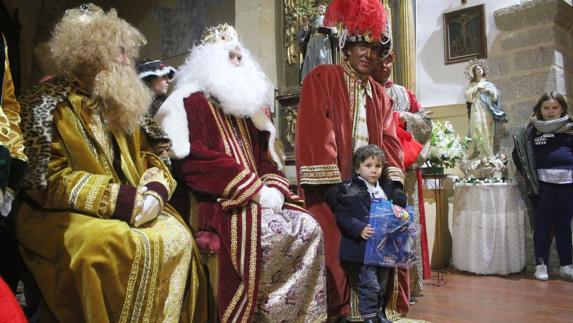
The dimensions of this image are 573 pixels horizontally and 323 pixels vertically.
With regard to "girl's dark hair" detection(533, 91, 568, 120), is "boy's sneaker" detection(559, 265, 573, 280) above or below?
below

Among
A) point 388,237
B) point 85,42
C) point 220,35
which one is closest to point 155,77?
point 220,35

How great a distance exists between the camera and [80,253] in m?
1.74

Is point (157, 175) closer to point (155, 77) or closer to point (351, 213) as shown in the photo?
point (351, 213)

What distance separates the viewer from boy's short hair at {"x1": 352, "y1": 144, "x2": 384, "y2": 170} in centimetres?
261

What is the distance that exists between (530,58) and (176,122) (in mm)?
4141

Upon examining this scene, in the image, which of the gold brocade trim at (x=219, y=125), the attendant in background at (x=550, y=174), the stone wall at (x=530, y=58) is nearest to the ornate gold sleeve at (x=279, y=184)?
the gold brocade trim at (x=219, y=125)

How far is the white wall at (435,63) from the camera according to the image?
6.45 metres

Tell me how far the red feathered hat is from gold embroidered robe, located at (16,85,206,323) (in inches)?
55.3

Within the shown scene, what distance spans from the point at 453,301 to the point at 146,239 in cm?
249

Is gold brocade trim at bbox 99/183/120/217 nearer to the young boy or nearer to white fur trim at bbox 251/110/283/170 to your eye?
white fur trim at bbox 251/110/283/170

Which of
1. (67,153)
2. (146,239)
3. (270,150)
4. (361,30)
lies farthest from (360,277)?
(67,153)

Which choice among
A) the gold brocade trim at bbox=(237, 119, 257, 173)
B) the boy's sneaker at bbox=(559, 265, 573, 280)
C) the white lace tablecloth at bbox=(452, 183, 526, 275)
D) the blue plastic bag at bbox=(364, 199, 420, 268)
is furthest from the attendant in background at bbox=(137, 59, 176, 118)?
the boy's sneaker at bbox=(559, 265, 573, 280)

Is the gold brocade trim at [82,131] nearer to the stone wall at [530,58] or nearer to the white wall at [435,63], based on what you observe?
the stone wall at [530,58]

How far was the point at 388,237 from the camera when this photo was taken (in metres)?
2.51
